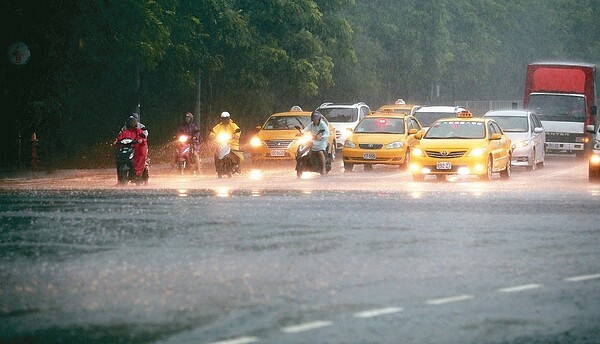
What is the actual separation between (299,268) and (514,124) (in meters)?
26.2

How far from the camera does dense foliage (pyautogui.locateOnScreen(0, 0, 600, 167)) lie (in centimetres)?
3391

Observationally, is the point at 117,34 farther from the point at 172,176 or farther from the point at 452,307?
the point at 452,307

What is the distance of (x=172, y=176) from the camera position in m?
33.6

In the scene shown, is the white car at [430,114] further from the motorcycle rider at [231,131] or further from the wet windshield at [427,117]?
the motorcycle rider at [231,131]

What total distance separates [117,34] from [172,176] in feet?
17.1

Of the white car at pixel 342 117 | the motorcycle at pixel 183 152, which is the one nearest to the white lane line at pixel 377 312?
the motorcycle at pixel 183 152

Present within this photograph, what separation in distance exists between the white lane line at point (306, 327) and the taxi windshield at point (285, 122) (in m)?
31.8

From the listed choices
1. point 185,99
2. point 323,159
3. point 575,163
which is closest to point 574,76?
point 575,163

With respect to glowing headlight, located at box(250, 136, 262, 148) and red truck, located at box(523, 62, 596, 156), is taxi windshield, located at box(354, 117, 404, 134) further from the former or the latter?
red truck, located at box(523, 62, 596, 156)

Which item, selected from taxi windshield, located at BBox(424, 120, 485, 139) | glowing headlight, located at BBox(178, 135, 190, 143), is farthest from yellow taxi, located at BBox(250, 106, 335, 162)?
taxi windshield, located at BBox(424, 120, 485, 139)

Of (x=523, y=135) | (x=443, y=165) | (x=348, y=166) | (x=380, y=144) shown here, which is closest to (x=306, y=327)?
(x=443, y=165)

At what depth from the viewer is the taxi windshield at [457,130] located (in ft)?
104

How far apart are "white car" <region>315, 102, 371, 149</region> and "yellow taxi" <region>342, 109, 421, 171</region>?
25.9ft

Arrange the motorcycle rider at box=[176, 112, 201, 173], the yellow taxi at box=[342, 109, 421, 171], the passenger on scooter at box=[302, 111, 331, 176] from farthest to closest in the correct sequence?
the yellow taxi at box=[342, 109, 421, 171]
the motorcycle rider at box=[176, 112, 201, 173]
the passenger on scooter at box=[302, 111, 331, 176]
